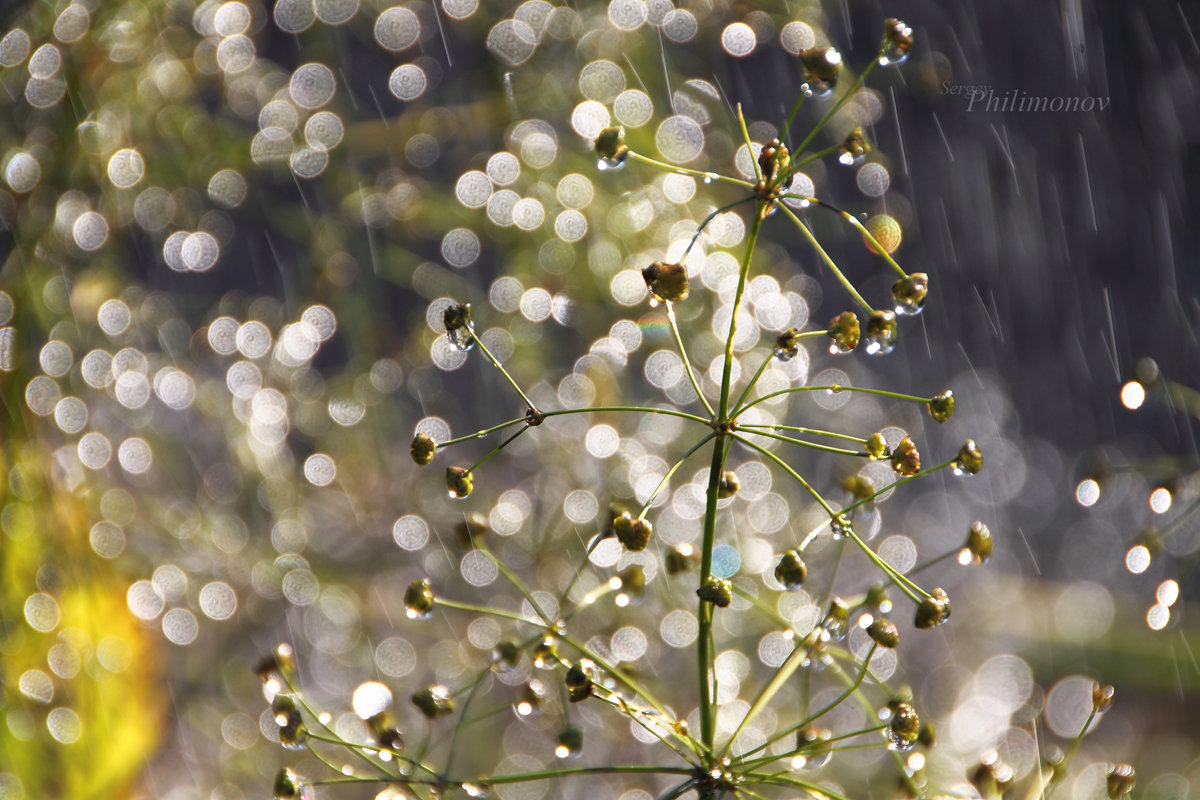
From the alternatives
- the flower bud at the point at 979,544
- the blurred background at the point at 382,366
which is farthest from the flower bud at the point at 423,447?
the blurred background at the point at 382,366

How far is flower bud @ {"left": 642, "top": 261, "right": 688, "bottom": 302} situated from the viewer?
355mm

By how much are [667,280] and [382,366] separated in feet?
2.55

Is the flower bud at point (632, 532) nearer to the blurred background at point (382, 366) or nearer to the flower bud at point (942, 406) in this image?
the flower bud at point (942, 406)

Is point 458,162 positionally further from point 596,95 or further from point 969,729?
point 969,729

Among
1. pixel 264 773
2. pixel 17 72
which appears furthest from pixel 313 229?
pixel 264 773

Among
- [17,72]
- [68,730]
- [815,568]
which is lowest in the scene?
[815,568]

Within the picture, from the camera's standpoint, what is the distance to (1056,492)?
1.98 metres

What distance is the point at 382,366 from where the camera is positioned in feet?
3.56

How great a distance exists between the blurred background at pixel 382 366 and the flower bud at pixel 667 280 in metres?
0.30

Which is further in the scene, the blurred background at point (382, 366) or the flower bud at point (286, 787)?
the blurred background at point (382, 366)

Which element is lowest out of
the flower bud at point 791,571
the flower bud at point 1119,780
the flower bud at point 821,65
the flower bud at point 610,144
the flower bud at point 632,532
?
the flower bud at point 1119,780

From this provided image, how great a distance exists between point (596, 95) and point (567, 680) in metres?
0.79

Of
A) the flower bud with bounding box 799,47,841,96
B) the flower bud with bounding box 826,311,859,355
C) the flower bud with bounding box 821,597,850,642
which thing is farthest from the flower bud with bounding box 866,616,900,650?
the flower bud with bounding box 799,47,841,96

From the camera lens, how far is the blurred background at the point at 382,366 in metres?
0.73
